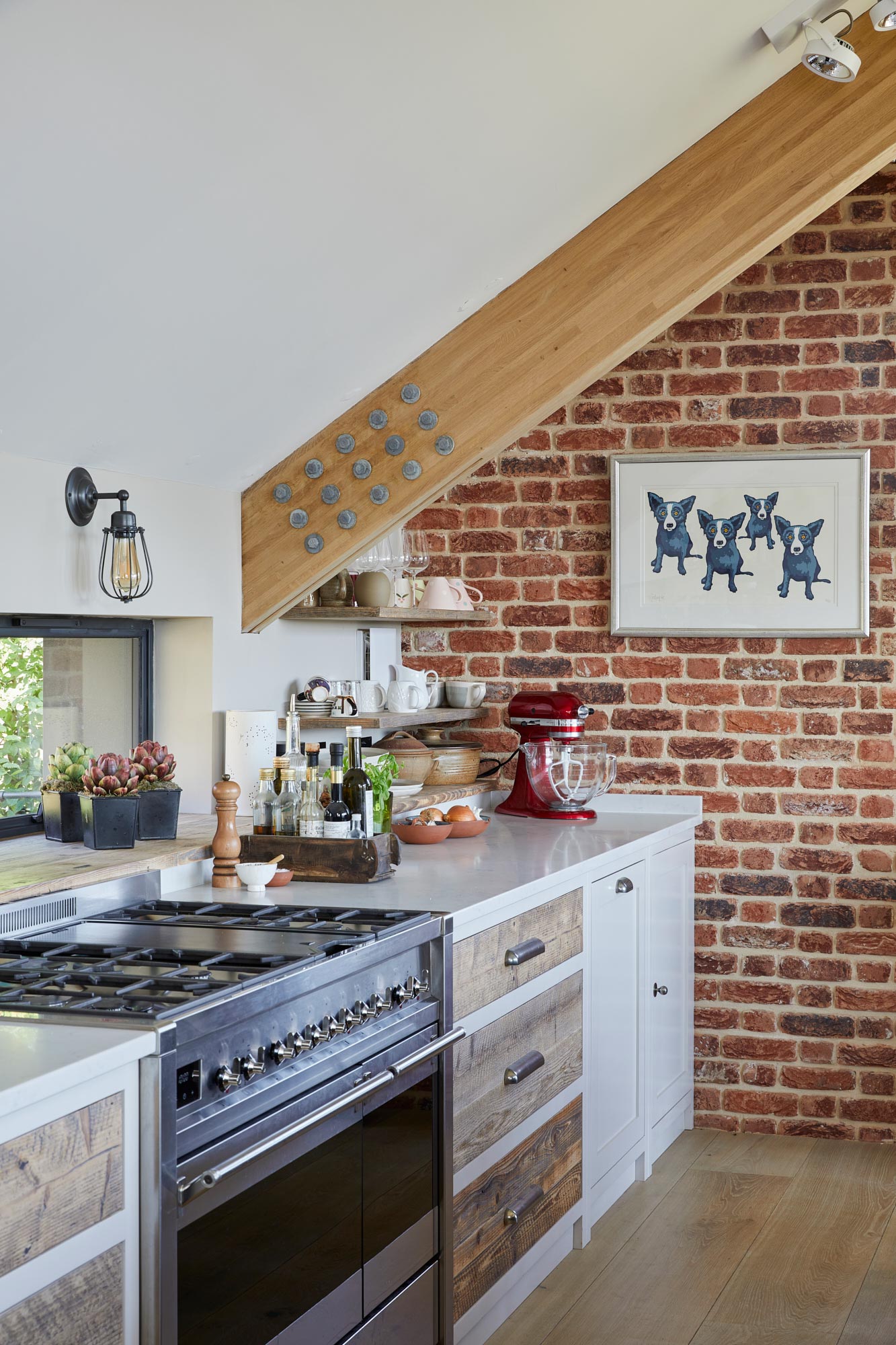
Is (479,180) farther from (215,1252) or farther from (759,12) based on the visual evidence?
(215,1252)

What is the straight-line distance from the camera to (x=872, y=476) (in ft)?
13.6

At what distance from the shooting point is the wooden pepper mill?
281cm

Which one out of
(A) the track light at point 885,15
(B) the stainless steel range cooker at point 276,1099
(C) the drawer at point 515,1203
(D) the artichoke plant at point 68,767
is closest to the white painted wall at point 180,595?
(D) the artichoke plant at point 68,767

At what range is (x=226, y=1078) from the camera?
1.85 m

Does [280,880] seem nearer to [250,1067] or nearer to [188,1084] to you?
[250,1067]

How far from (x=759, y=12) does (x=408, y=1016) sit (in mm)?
2102

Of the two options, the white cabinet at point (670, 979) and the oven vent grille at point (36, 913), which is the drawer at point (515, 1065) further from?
the oven vent grille at point (36, 913)

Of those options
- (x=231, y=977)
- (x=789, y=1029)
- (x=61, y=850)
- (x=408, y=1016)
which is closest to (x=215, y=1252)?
(x=231, y=977)

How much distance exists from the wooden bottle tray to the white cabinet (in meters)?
1.11

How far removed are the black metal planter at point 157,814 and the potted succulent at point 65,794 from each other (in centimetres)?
13

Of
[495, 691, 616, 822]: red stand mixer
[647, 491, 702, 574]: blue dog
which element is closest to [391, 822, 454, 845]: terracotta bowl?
[495, 691, 616, 822]: red stand mixer

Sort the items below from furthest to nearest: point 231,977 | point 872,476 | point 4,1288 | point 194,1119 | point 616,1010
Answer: point 872,476 → point 616,1010 → point 231,977 → point 194,1119 → point 4,1288

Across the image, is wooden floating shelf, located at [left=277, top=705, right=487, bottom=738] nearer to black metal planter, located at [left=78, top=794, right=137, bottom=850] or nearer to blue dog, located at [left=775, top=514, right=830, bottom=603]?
black metal planter, located at [left=78, top=794, right=137, bottom=850]

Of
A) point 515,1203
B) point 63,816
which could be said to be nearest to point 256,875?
point 63,816
